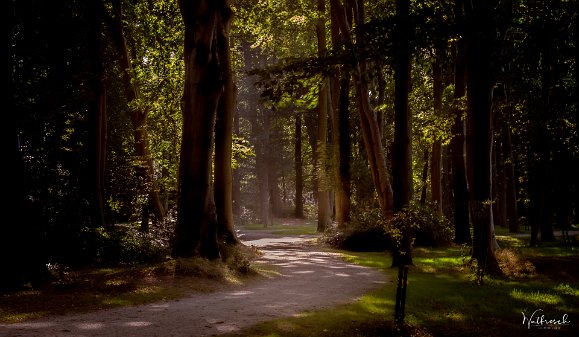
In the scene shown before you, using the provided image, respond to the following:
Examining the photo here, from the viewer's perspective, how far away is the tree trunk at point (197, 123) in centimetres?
1279

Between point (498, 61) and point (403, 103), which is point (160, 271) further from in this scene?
point (498, 61)

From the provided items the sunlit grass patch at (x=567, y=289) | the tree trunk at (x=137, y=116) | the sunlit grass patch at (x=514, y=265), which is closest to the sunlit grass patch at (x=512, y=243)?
the sunlit grass patch at (x=514, y=265)

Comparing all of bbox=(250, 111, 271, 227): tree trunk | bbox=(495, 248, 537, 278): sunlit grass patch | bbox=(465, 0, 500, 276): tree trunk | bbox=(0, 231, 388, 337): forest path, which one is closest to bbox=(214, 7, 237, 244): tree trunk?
bbox=(0, 231, 388, 337): forest path

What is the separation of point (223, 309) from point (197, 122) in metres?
5.74

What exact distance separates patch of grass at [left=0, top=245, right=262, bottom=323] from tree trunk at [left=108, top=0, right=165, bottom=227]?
809 cm

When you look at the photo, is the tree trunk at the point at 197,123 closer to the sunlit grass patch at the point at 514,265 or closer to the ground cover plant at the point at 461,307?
the ground cover plant at the point at 461,307

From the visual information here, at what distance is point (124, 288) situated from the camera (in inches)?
413

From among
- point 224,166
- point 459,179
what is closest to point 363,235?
point 459,179

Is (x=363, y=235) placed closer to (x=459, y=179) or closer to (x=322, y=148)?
(x=459, y=179)

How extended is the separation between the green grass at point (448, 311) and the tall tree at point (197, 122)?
513 centimetres

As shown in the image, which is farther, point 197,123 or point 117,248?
point 117,248

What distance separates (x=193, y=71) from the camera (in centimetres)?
1284

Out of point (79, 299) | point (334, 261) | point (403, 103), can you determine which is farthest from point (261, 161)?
point (79, 299)

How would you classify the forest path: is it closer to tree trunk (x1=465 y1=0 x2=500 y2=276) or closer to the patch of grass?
the patch of grass
